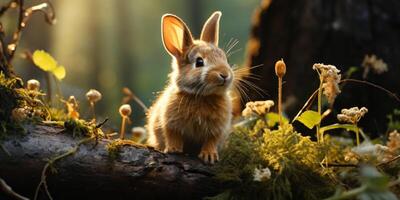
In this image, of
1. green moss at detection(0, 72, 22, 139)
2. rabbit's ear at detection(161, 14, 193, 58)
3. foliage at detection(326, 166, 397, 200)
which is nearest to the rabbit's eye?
rabbit's ear at detection(161, 14, 193, 58)

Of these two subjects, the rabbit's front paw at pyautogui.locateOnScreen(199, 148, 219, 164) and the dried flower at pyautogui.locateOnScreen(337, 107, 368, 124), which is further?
the rabbit's front paw at pyautogui.locateOnScreen(199, 148, 219, 164)

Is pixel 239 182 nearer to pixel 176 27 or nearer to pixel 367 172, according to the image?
pixel 367 172

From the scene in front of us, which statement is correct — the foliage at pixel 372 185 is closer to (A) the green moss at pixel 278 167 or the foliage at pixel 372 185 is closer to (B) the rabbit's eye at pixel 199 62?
(A) the green moss at pixel 278 167

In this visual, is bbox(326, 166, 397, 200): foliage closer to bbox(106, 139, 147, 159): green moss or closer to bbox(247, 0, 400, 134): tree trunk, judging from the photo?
bbox(106, 139, 147, 159): green moss

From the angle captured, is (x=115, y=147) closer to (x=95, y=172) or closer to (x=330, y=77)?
(x=95, y=172)

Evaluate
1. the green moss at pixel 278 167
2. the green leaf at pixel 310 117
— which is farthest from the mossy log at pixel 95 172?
the green leaf at pixel 310 117

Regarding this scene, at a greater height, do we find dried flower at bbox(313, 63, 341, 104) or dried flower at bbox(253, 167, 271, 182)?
dried flower at bbox(313, 63, 341, 104)

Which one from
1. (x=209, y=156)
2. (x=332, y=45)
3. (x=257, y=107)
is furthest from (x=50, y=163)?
(x=332, y=45)
